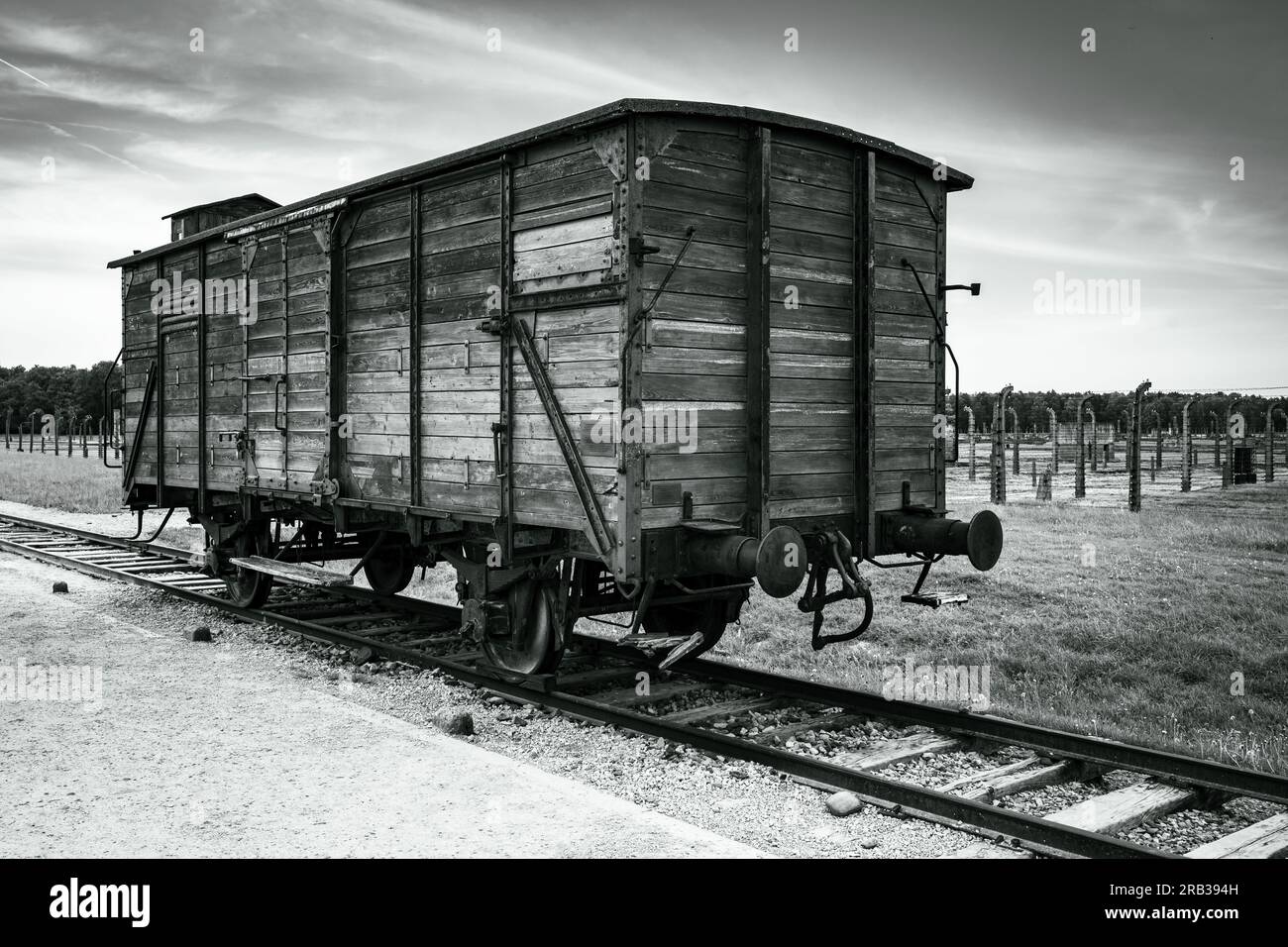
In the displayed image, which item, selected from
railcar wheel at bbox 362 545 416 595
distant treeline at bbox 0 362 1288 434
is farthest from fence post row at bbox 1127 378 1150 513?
distant treeline at bbox 0 362 1288 434

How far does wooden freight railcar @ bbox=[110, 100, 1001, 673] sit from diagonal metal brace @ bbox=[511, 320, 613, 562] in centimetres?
2

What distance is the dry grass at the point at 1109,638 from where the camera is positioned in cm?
717

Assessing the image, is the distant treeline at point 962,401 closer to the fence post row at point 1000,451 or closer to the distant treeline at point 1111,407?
the distant treeline at point 1111,407

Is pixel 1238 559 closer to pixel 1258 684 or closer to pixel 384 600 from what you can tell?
pixel 1258 684

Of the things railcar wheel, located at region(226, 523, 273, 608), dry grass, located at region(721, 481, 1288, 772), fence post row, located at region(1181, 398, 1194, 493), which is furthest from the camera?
fence post row, located at region(1181, 398, 1194, 493)

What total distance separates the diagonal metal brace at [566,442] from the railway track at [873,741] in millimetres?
1150

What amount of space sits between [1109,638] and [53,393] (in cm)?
10186

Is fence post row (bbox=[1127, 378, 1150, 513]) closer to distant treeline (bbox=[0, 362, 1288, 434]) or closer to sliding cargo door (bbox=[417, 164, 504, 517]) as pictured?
sliding cargo door (bbox=[417, 164, 504, 517])

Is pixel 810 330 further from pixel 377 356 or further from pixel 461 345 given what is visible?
pixel 377 356

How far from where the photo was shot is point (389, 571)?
1083 cm

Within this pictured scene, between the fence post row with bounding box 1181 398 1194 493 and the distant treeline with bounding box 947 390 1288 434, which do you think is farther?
the distant treeline with bounding box 947 390 1288 434

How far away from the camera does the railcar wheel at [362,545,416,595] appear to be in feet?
34.5

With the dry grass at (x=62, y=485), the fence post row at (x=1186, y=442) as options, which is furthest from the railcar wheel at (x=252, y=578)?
the fence post row at (x=1186, y=442)
